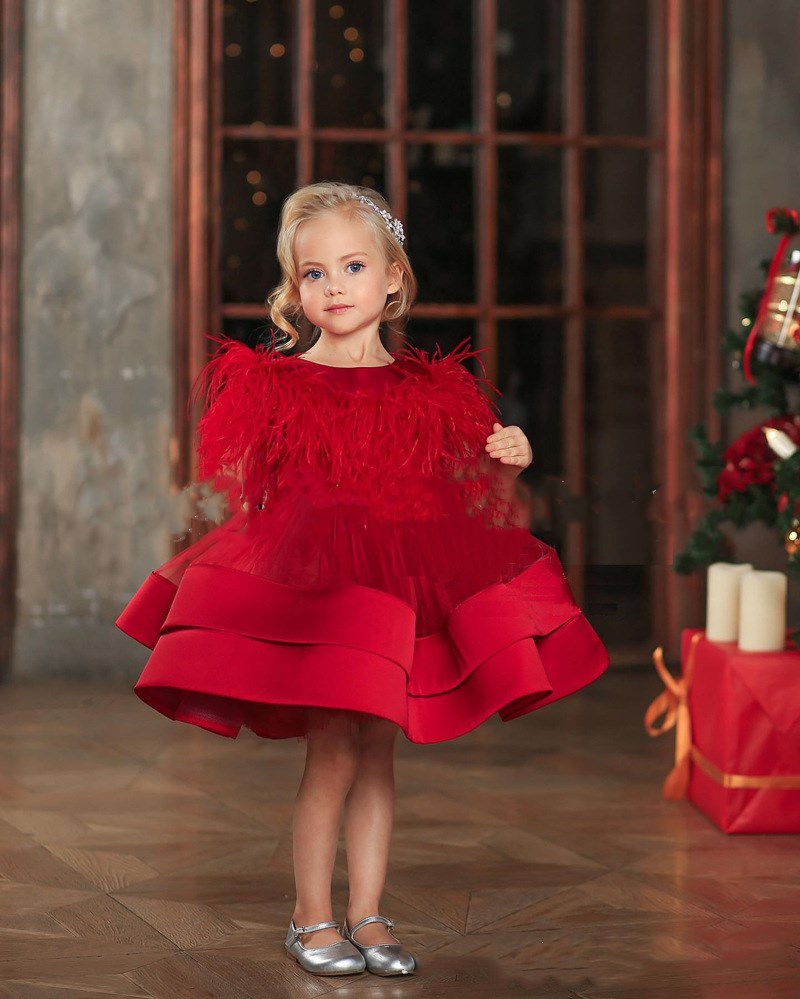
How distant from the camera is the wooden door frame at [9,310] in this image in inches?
158

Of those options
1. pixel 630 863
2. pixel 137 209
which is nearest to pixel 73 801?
pixel 630 863

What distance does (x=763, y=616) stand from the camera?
8.40 feet

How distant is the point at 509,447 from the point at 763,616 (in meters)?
0.90

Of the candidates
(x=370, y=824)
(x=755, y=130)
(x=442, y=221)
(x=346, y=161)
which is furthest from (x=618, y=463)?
(x=370, y=824)

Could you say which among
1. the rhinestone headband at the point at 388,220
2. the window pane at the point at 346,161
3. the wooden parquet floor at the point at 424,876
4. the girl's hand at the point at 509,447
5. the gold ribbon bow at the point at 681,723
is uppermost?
the window pane at the point at 346,161

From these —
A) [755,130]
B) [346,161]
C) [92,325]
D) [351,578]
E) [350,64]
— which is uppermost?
[350,64]

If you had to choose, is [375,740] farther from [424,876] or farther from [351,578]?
[424,876]

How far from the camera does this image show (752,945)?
196 centimetres

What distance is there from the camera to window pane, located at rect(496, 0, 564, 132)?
13.8 ft

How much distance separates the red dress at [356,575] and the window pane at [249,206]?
2.31 m

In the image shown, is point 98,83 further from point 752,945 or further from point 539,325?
point 752,945

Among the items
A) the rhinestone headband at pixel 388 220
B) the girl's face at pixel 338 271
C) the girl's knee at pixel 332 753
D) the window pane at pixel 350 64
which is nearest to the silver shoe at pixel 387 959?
the girl's knee at pixel 332 753

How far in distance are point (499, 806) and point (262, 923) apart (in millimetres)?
769

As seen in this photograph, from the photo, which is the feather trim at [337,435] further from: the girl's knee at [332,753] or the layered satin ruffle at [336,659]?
the girl's knee at [332,753]
